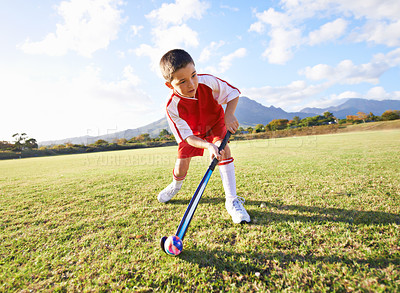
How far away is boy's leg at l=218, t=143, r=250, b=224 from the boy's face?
104 cm

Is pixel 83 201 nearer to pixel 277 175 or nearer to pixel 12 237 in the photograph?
pixel 12 237

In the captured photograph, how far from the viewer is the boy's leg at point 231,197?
2263mm

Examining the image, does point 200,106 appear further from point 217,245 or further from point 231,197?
point 217,245

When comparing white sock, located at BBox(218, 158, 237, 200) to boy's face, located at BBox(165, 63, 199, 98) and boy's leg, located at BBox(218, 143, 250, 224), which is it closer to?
boy's leg, located at BBox(218, 143, 250, 224)

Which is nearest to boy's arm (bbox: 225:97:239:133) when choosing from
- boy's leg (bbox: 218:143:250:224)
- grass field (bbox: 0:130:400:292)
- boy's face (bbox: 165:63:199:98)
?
boy's leg (bbox: 218:143:250:224)

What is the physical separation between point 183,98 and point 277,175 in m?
3.08

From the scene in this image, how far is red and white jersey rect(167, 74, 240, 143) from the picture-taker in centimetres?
279

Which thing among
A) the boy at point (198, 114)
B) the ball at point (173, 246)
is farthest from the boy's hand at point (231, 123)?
the ball at point (173, 246)

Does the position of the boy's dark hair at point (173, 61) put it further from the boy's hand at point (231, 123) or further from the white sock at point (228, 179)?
the white sock at point (228, 179)

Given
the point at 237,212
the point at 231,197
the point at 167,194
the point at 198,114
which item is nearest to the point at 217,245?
the point at 237,212

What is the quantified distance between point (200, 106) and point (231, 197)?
140cm

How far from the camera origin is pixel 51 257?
186 centimetres

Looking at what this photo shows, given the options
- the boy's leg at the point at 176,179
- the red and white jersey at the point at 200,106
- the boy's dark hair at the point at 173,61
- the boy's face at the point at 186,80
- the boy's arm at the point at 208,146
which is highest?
the boy's dark hair at the point at 173,61

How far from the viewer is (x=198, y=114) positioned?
2.98 metres
